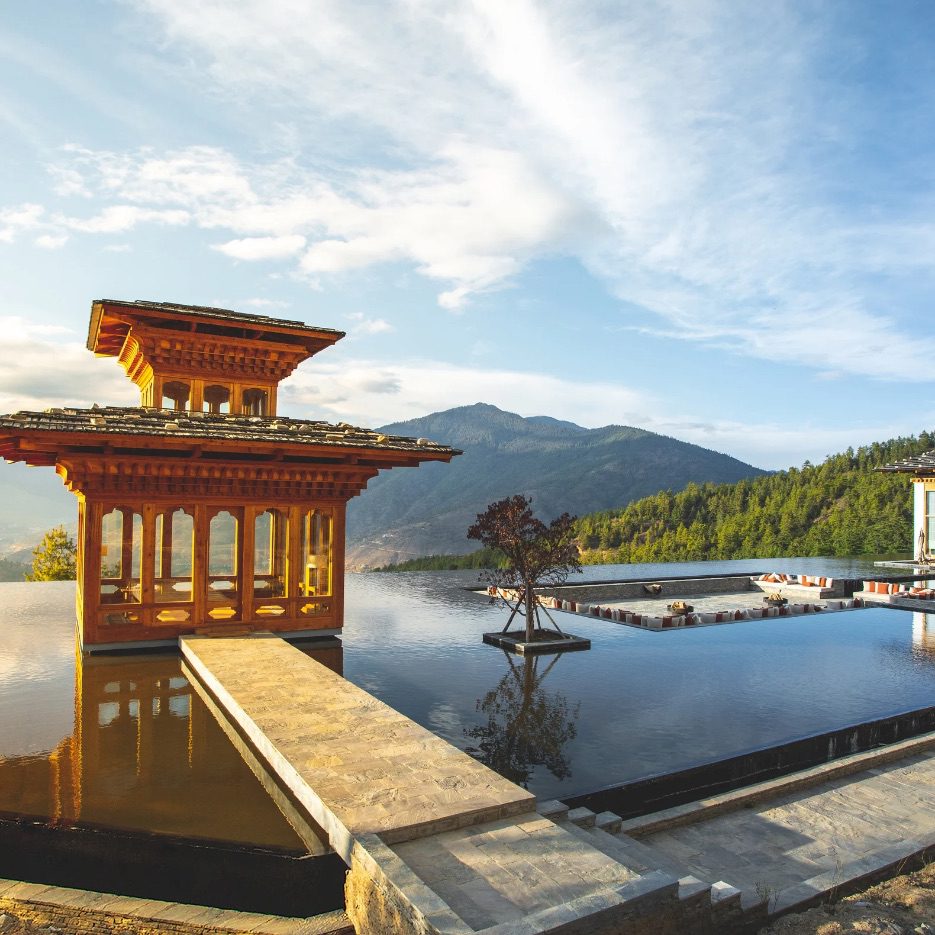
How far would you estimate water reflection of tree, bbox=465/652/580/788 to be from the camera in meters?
5.93

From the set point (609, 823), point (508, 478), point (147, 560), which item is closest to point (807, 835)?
point (609, 823)

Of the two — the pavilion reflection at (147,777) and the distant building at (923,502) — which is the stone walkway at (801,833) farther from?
the distant building at (923,502)

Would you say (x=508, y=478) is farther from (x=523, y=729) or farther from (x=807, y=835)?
(x=807, y=835)

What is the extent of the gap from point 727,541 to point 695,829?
84.1 ft

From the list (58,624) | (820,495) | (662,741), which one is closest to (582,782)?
(662,741)

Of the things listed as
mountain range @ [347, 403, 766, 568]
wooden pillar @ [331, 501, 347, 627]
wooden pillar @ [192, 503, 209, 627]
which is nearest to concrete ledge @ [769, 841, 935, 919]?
wooden pillar @ [331, 501, 347, 627]

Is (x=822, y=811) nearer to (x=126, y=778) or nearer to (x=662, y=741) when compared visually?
(x=662, y=741)

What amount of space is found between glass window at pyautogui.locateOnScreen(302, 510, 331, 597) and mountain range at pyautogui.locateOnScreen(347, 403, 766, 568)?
297ft

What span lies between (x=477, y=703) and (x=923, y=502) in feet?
59.0

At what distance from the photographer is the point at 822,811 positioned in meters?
5.48

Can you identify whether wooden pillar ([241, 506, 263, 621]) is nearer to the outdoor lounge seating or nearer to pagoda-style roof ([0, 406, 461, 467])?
pagoda-style roof ([0, 406, 461, 467])

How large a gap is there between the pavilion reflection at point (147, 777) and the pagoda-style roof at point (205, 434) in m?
2.80

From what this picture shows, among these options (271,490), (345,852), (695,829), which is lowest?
(695,829)

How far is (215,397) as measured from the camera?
12.5 m
